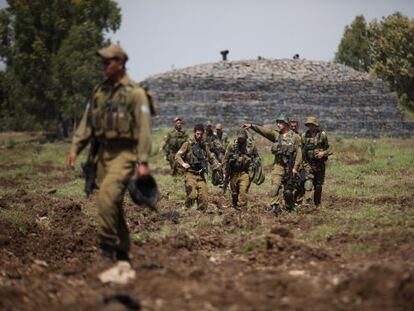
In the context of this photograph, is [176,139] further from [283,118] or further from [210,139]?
[283,118]

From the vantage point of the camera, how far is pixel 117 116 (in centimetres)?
657

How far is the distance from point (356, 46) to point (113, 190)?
191 feet

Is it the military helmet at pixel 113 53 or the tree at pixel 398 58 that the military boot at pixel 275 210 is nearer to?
the military helmet at pixel 113 53

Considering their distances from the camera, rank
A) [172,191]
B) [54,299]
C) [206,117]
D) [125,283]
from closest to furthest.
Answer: [54,299]
[125,283]
[172,191]
[206,117]

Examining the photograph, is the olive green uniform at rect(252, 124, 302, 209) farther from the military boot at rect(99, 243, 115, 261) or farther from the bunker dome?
the bunker dome

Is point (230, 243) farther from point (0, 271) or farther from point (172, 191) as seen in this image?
point (172, 191)

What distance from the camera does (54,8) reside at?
42500mm

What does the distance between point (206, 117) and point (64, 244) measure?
25.2 metres

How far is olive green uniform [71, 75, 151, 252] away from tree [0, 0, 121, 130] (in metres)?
33.9

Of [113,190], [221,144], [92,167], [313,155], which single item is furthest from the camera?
[221,144]

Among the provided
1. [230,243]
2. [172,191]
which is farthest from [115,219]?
[172,191]

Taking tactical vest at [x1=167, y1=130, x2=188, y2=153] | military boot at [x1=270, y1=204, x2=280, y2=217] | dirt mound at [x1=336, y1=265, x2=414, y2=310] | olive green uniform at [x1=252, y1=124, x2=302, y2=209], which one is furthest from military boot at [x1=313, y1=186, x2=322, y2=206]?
dirt mound at [x1=336, y1=265, x2=414, y2=310]

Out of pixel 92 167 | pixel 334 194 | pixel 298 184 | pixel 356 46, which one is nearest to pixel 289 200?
pixel 298 184

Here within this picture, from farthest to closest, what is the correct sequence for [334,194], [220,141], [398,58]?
[398,58]
[220,141]
[334,194]
